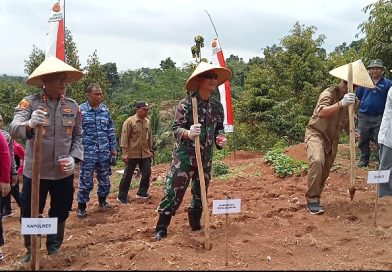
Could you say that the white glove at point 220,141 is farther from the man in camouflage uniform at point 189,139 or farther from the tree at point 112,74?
the tree at point 112,74

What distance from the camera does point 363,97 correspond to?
7.33 meters

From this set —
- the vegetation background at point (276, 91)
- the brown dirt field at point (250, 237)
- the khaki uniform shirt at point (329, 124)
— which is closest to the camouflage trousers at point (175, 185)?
the brown dirt field at point (250, 237)

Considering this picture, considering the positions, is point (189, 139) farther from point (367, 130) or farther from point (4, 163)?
point (367, 130)

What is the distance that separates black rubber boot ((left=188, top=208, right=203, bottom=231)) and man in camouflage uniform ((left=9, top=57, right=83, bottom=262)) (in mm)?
1327

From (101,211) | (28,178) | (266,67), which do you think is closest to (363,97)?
(101,211)

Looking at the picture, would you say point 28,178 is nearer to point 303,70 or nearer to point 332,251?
point 332,251

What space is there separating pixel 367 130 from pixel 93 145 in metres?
4.45

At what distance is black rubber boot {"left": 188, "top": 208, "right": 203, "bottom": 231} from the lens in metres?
4.81

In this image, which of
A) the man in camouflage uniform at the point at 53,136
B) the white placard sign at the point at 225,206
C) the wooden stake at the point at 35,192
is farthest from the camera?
the man in camouflage uniform at the point at 53,136

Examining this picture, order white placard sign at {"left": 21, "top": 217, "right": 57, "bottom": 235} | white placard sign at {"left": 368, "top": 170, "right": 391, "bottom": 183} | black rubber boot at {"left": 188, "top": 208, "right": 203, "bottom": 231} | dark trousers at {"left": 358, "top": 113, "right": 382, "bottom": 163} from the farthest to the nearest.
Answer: dark trousers at {"left": 358, "top": 113, "right": 382, "bottom": 163} < black rubber boot at {"left": 188, "top": 208, "right": 203, "bottom": 231} < white placard sign at {"left": 368, "top": 170, "right": 391, "bottom": 183} < white placard sign at {"left": 21, "top": 217, "right": 57, "bottom": 235}

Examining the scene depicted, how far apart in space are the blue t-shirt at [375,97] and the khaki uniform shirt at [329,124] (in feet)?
6.13

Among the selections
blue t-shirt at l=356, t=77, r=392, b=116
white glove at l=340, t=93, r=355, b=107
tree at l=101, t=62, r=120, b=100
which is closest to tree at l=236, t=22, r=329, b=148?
blue t-shirt at l=356, t=77, r=392, b=116

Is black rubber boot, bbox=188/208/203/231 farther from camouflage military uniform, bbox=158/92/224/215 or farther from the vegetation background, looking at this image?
the vegetation background

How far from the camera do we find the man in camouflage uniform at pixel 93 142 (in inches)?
240
